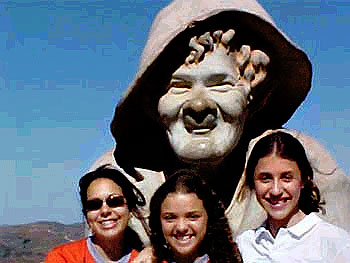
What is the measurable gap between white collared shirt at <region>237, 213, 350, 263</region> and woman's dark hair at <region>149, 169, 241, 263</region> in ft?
0.38

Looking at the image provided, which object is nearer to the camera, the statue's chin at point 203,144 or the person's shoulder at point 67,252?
the person's shoulder at point 67,252

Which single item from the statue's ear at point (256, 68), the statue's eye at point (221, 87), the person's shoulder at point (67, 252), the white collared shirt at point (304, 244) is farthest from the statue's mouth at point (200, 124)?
the white collared shirt at point (304, 244)

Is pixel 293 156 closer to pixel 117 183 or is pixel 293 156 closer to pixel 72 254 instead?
pixel 117 183

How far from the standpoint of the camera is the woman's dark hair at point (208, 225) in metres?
2.69

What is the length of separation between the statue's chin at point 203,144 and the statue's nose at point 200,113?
4 cm

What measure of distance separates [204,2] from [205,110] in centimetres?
45

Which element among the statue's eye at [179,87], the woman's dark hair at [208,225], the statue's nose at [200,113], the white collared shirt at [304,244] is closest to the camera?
the white collared shirt at [304,244]

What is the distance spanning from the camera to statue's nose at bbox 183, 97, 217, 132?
3207mm

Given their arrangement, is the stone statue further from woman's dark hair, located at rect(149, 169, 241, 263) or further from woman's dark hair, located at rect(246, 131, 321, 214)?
woman's dark hair, located at rect(246, 131, 321, 214)

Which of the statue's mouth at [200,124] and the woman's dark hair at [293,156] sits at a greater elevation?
the statue's mouth at [200,124]

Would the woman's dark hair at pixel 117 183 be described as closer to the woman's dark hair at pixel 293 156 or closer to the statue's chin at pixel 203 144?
the statue's chin at pixel 203 144

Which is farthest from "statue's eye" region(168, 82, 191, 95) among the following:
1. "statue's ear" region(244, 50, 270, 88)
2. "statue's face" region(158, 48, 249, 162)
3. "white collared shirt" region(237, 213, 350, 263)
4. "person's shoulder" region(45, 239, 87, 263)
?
"white collared shirt" region(237, 213, 350, 263)

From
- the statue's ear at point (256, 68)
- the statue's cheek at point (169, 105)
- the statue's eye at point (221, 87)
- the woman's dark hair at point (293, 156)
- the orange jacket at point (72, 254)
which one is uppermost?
the statue's ear at point (256, 68)

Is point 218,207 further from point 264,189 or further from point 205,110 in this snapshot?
point 205,110
